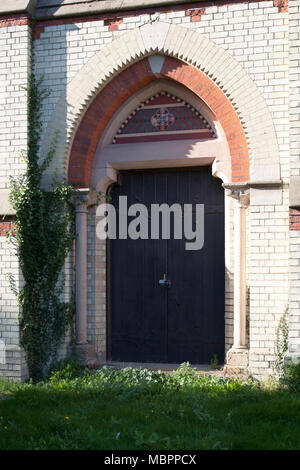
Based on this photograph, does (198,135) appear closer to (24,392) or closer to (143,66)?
(143,66)

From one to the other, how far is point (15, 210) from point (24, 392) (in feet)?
7.20

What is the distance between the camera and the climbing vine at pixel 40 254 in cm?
673

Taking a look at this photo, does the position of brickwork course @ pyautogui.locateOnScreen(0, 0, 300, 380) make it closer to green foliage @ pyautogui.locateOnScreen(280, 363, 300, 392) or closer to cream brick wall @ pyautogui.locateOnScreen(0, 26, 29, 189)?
cream brick wall @ pyautogui.locateOnScreen(0, 26, 29, 189)

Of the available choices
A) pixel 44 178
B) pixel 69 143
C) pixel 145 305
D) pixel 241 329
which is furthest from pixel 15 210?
pixel 241 329

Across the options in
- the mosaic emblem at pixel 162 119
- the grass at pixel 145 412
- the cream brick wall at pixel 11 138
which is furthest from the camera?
the mosaic emblem at pixel 162 119

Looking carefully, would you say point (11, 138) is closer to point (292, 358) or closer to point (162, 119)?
point (162, 119)

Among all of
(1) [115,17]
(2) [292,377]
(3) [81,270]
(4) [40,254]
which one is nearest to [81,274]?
(3) [81,270]

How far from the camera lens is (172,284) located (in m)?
7.07

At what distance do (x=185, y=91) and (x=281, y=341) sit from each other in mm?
3299

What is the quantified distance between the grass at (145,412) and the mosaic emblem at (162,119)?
10.1ft

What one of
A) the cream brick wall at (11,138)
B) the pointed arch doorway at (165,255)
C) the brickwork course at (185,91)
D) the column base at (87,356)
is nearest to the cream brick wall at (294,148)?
the brickwork course at (185,91)

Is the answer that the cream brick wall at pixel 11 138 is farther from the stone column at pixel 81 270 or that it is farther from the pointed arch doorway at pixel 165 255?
the pointed arch doorway at pixel 165 255

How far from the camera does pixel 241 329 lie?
6.43 metres
